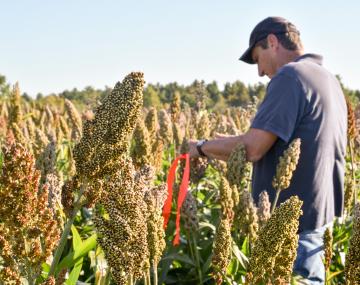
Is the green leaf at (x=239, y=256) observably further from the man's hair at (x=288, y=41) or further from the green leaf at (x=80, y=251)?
the man's hair at (x=288, y=41)

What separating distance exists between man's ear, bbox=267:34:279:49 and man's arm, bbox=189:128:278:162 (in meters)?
1.10

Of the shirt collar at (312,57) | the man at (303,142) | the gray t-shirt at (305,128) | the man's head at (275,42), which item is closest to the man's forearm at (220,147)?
the man at (303,142)

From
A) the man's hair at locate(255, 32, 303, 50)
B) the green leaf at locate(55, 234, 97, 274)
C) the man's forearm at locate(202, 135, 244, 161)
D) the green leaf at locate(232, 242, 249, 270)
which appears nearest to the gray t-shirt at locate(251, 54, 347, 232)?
the man's forearm at locate(202, 135, 244, 161)

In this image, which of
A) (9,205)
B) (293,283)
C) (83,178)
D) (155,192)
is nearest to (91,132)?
(83,178)

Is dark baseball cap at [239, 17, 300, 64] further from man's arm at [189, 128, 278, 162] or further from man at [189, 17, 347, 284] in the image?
man's arm at [189, 128, 278, 162]

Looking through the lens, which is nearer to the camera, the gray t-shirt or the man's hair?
the gray t-shirt

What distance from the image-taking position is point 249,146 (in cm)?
432

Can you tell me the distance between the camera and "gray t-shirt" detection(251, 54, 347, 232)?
4273 millimetres

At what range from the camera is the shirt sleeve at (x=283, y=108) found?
4.24m

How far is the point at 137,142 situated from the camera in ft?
12.6

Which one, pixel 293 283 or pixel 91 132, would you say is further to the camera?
pixel 293 283

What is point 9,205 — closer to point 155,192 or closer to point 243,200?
point 155,192

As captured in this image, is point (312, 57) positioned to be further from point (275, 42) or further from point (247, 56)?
point (247, 56)

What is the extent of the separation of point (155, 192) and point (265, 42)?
347 cm
